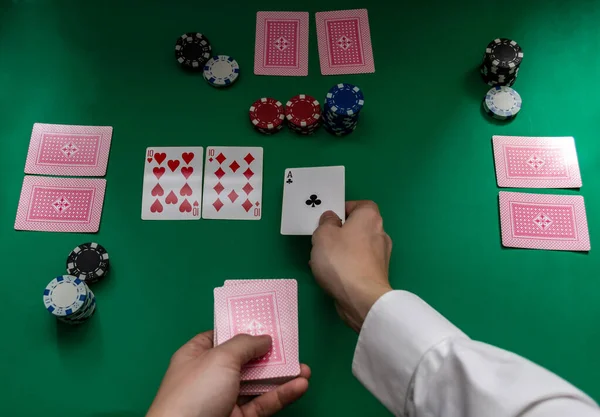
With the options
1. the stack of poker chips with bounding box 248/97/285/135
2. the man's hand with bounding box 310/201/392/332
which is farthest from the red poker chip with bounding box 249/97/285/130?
the man's hand with bounding box 310/201/392/332

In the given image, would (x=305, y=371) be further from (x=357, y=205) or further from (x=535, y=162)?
(x=535, y=162)

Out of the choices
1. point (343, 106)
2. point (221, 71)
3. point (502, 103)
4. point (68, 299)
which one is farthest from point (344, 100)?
point (68, 299)

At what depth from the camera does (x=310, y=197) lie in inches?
76.1

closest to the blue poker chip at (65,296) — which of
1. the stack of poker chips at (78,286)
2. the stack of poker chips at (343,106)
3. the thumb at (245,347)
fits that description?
the stack of poker chips at (78,286)

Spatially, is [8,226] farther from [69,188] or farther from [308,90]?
[308,90]

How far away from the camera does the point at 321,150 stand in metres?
2.15

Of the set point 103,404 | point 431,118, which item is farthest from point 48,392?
point 431,118

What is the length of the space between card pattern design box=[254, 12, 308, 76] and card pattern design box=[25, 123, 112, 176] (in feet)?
2.63

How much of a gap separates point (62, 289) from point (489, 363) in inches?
59.2

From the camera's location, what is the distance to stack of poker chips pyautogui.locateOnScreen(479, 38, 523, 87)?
2171 mm

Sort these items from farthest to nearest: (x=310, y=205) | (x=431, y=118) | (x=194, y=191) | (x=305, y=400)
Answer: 1. (x=431, y=118)
2. (x=194, y=191)
3. (x=310, y=205)
4. (x=305, y=400)

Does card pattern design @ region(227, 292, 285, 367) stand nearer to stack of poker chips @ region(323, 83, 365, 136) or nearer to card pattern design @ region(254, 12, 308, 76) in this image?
stack of poker chips @ region(323, 83, 365, 136)

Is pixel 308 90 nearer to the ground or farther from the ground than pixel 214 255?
farther from the ground

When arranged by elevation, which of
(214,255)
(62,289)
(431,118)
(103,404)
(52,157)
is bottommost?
(103,404)
